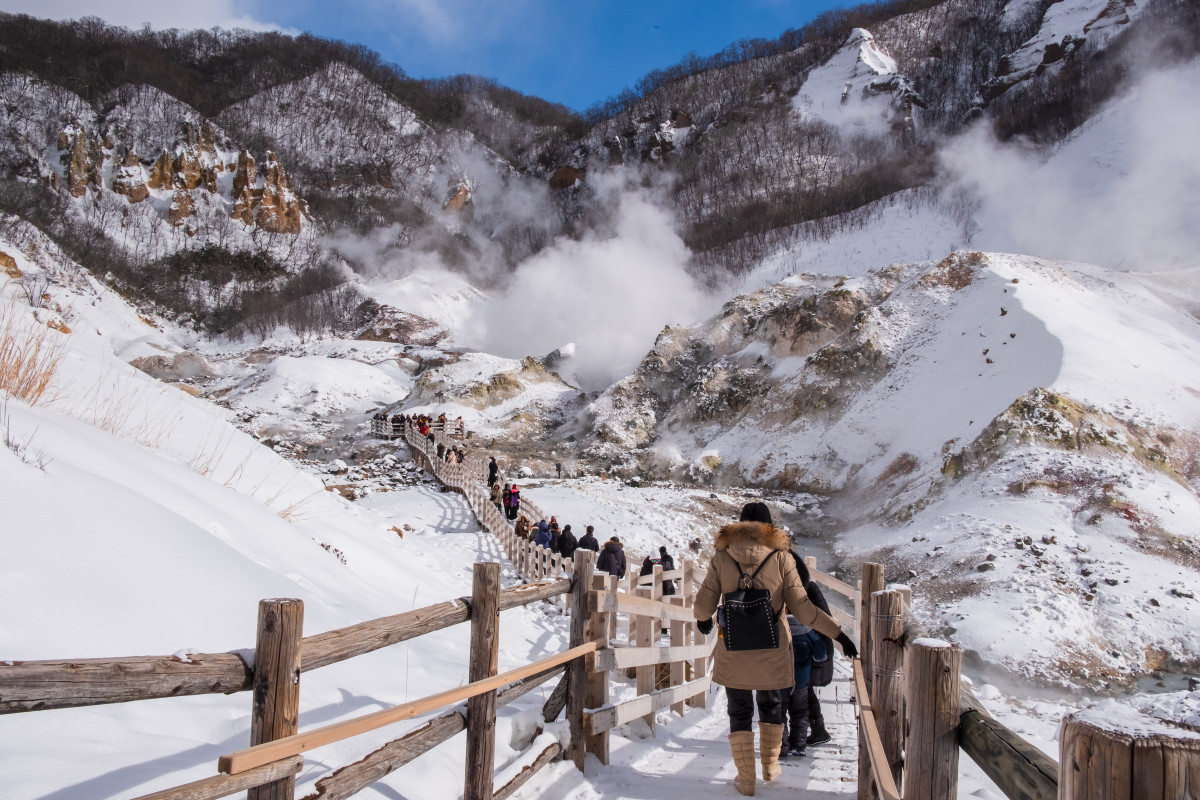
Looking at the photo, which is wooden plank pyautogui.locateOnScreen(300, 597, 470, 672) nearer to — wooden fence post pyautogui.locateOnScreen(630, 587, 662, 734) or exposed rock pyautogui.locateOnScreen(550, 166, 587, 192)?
wooden fence post pyautogui.locateOnScreen(630, 587, 662, 734)

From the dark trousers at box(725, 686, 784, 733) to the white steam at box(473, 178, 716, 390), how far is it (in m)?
40.8

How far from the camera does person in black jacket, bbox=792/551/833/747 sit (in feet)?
14.6

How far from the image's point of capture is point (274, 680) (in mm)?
1938

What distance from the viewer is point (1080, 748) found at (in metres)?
1.12

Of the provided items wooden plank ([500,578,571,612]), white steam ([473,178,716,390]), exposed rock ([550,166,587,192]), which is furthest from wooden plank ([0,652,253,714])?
exposed rock ([550,166,587,192])

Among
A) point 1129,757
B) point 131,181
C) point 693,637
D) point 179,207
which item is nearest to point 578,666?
point 693,637

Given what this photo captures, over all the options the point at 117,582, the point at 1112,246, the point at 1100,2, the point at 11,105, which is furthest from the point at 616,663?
the point at 11,105

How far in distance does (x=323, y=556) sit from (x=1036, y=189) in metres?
56.2

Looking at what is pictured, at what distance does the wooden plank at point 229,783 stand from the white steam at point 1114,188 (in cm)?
4167

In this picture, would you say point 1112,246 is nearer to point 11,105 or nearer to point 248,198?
point 248,198

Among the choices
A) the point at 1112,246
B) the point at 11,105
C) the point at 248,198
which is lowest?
the point at 1112,246

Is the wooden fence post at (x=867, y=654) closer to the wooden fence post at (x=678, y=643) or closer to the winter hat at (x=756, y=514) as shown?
the winter hat at (x=756, y=514)

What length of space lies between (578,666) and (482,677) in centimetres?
107

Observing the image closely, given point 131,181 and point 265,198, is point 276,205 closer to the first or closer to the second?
point 265,198
